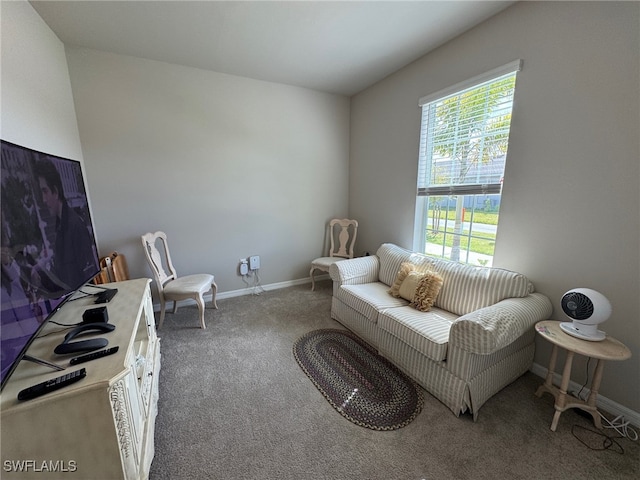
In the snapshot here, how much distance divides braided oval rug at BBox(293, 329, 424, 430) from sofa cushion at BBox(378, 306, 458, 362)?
30cm

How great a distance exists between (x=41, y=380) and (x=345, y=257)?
3.19 m

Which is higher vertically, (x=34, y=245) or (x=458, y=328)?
(x=34, y=245)

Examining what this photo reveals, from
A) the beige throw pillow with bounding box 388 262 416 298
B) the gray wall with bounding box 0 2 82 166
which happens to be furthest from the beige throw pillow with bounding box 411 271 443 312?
the gray wall with bounding box 0 2 82 166

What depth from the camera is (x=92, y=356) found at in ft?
3.30

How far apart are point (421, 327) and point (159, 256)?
268 cm

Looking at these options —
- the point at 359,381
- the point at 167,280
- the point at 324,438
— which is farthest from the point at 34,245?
the point at 359,381

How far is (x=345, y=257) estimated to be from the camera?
148 inches

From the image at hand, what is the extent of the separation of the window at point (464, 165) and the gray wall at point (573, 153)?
106 mm

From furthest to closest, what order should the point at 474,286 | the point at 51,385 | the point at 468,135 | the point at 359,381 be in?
the point at 468,135, the point at 474,286, the point at 359,381, the point at 51,385

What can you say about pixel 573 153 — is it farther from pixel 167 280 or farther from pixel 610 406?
pixel 167 280

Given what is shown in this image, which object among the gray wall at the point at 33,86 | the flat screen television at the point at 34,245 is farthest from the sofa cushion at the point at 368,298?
the gray wall at the point at 33,86

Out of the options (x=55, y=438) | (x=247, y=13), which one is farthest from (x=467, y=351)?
(x=247, y=13)

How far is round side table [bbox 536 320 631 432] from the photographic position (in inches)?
52.6

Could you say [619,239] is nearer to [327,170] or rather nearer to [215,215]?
[327,170]
